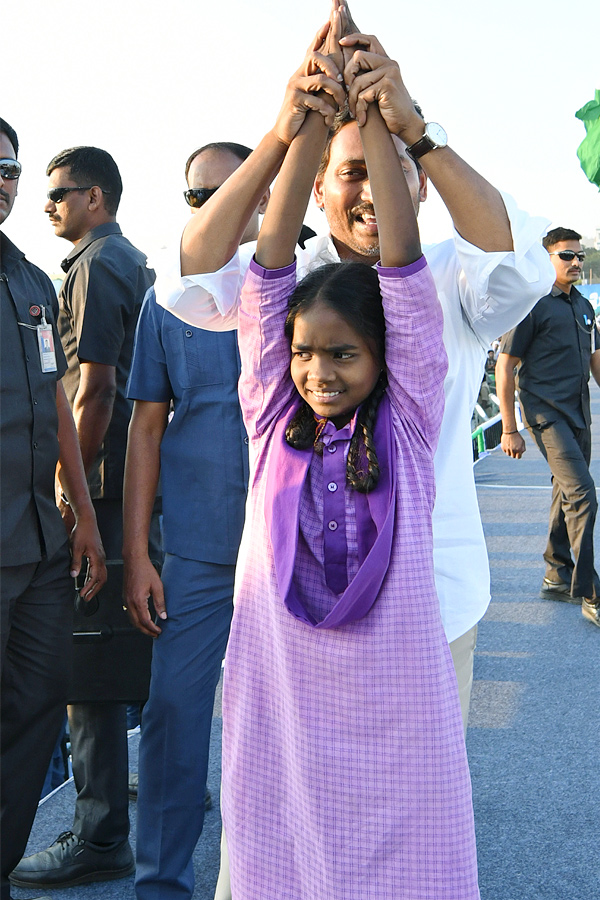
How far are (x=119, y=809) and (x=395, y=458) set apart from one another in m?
1.73

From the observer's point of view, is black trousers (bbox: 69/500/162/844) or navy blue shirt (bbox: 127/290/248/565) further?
black trousers (bbox: 69/500/162/844)

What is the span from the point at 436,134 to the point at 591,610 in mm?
3992

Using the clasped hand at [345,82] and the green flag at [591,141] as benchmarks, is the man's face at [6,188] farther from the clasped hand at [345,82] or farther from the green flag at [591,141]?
the green flag at [591,141]

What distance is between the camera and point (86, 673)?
270cm

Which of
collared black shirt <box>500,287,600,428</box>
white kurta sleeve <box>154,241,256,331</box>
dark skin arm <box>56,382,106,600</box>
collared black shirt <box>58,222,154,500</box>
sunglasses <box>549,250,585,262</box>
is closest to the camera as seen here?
white kurta sleeve <box>154,241,256,331</box>

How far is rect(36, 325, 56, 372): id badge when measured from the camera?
2.44m

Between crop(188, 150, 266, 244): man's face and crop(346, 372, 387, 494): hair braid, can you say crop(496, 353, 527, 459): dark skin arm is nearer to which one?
crop(188, 150, 266, 244): man's face

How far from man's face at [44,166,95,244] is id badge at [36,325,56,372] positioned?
40.8 inches

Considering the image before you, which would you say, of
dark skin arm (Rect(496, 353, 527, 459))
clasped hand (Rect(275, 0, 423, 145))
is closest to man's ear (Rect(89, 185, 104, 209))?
clasped hand (Rect(275, 0, 423, 145))

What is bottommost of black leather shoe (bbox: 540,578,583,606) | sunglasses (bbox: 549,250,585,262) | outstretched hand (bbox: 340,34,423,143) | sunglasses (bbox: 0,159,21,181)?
black leather shoe (bbox: 540,578,583,606)

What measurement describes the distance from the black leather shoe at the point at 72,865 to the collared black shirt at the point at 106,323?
1.04m

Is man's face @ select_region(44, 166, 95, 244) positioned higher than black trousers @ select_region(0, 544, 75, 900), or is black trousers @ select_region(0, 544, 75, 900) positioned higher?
man's face @ select_region(44, 166, 95, 244)

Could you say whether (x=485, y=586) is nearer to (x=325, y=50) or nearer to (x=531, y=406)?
(x=325, y=50)

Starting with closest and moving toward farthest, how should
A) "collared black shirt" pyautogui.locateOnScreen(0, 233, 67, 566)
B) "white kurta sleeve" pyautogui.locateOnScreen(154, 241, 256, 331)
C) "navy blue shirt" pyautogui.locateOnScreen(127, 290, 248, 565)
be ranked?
"white kurta sleeve" pyautogui.locateOnScreen(154, 241, 256, 331), "collared black shirt" pyautogui.locateOnScreen(0, 233, 67, 566), "navy blue shirt" pyautogui.locateOnScreen(127, 290, 248, 565)
